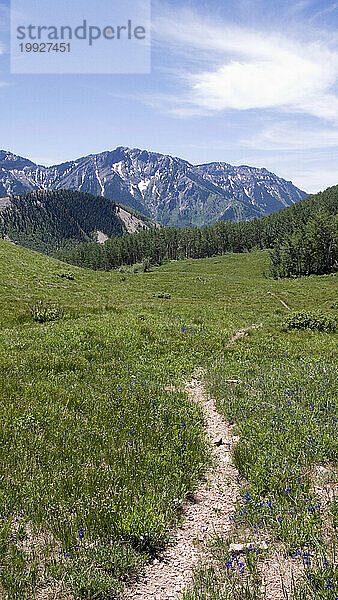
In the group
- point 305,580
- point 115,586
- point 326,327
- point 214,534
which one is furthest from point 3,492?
point 326,327

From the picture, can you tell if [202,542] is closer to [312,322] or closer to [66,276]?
[312,322]

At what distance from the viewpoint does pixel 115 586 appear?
4.96 m

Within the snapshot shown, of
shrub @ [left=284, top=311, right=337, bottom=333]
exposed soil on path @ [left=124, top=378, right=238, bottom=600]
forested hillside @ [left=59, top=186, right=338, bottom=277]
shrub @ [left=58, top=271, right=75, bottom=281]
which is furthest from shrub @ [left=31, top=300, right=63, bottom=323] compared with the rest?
forested hillside @ [left=59, top=186, right=338, bottom=277]

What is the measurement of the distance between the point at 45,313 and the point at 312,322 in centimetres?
1605

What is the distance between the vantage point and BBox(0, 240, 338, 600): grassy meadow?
207 inches

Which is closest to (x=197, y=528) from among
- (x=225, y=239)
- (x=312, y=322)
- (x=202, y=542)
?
(x=202, y=542)

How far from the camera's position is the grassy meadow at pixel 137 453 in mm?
5266

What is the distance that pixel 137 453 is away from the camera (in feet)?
25.9

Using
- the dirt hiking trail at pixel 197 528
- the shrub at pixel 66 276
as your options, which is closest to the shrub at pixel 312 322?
the dirt hiking trail at pixel 197 528

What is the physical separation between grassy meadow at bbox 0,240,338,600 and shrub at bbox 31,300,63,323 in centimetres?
360

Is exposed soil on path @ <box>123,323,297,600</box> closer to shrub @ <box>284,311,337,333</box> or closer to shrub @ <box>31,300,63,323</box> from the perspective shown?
shrub @ <box>31,300,63,323</box>

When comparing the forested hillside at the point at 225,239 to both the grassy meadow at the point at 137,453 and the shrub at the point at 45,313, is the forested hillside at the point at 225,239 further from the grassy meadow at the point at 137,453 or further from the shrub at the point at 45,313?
the grassy meadow at the point at 137,453

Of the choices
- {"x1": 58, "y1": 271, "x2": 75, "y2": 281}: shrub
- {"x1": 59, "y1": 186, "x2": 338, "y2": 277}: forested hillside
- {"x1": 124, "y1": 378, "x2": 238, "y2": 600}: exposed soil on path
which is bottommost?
{"x1": 124, "y1": 378, "x2": 238, "y2": 600}: exposed soil on path

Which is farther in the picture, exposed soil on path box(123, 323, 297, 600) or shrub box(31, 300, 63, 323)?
shrub box(31, 300, 63, 323)
